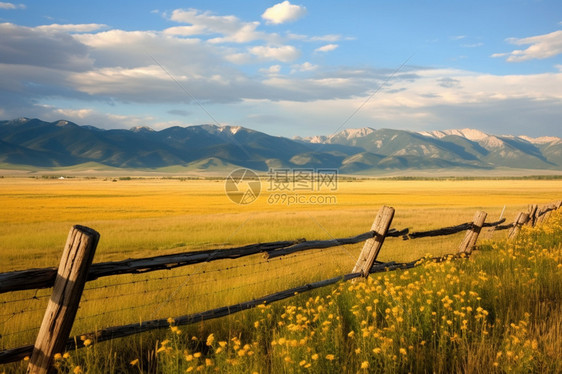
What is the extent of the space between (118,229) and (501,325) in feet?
62.6

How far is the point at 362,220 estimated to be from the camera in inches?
995

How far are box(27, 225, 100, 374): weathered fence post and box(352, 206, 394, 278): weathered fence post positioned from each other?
172 inches

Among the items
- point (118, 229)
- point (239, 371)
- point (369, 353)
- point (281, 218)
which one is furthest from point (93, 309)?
point (281, 218)

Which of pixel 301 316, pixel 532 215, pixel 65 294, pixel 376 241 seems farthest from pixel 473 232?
pixel 65 294

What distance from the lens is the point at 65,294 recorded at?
3.28 meters

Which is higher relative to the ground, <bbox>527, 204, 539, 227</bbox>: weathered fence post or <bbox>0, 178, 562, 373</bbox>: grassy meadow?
<bbox>527, 204, 539, 227</bbox>: weathered fence post

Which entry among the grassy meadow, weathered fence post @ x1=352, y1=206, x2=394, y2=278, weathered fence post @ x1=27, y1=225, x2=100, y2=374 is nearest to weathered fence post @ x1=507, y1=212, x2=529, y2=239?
the grassy meadow

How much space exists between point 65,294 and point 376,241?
4.66 metres

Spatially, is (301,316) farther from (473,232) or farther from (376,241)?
(473,232)

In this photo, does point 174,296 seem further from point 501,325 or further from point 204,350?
point 501,325

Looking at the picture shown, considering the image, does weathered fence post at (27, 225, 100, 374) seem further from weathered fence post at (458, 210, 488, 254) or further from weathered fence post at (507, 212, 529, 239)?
weathered fence post at (507, 212, 529, 239)

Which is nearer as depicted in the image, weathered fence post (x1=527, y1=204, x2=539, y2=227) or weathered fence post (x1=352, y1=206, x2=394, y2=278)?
weathered fence post (x1=352, y1=206, x2=394, y2=278)

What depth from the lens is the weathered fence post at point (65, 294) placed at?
128 inches

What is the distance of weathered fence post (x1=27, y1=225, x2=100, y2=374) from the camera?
3.24 meters
